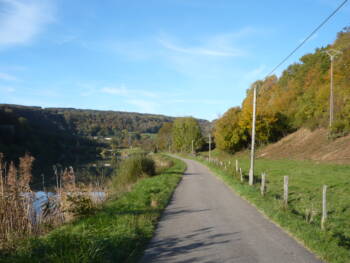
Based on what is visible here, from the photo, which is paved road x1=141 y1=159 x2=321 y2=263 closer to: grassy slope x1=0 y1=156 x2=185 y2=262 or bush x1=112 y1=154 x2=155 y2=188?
grassy slope x1=0 y1=156 x2=185 y2=262

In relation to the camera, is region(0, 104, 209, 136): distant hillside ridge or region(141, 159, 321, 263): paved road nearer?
region(141, 159, 321, 263): paved road

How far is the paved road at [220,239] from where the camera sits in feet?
17.9

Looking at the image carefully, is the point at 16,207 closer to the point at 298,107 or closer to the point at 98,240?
the point at 98,240

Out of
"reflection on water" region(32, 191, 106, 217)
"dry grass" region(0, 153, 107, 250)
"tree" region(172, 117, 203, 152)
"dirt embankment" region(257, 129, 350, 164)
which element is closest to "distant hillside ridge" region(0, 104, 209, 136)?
"tree" region(172, 117, 203, 152)

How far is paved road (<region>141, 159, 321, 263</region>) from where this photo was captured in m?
5.46

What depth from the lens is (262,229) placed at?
294 inches

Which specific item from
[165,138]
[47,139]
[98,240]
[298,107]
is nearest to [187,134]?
[165,138]

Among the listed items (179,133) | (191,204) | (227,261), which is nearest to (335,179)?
(191,204)

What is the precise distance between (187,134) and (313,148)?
46.0 metres

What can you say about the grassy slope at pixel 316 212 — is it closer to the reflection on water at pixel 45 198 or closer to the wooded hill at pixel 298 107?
the reflection on water at pixel 45 198

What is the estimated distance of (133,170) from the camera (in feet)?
65.0

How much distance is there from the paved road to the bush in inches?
350

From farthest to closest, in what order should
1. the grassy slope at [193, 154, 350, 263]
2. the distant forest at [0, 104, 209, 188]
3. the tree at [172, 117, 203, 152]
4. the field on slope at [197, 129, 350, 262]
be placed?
the tree at [172, 117, 203, 152] < the distant forest at [0, 104, 209, 188] < the field on slope at [197, 129, 350, 262] < the grassy slope at [193, 154, 350, 263]

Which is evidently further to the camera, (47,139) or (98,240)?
(47,139)
